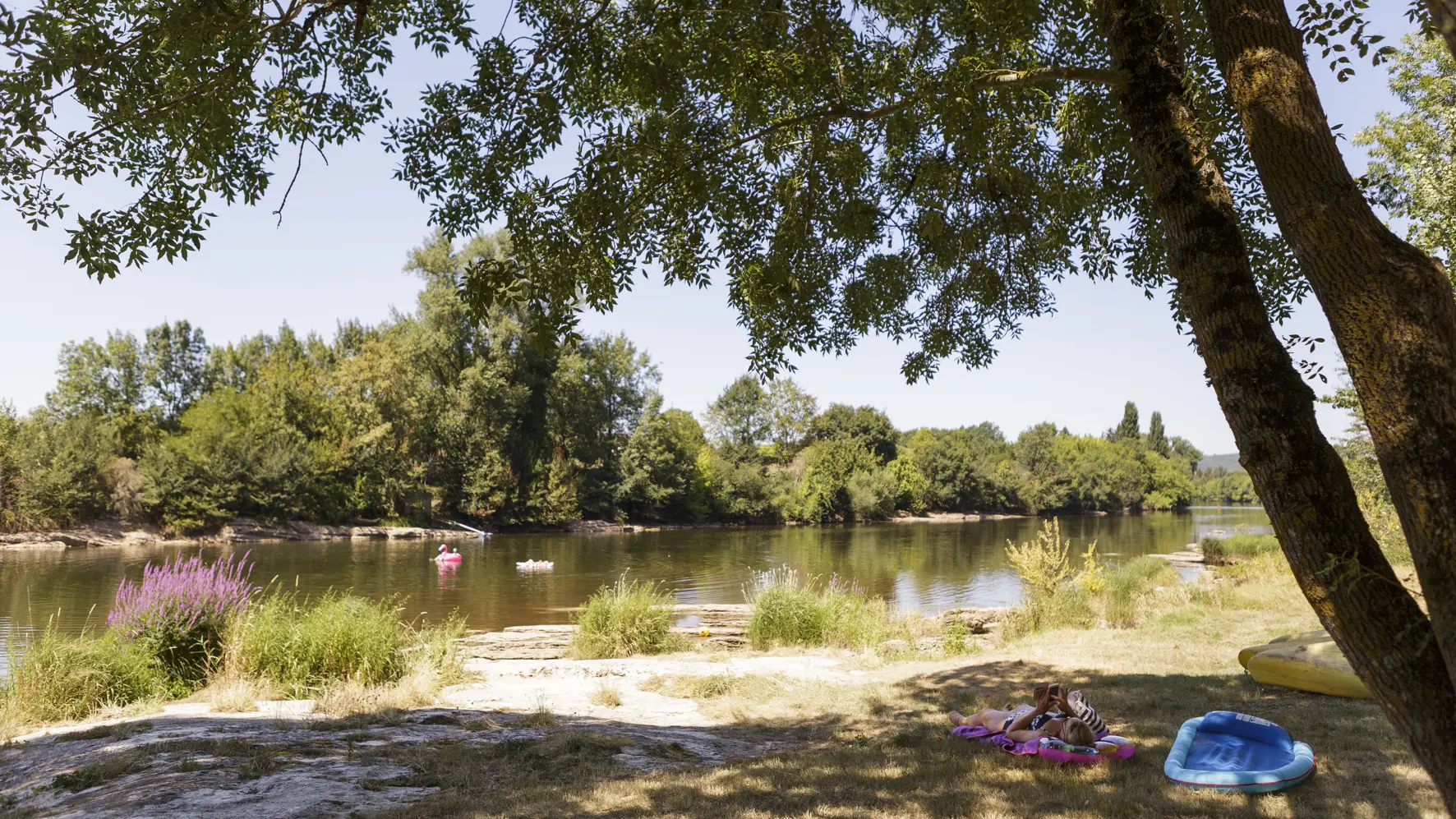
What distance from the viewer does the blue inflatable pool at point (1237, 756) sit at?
4227 millimetres

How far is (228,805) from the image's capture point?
4.08m

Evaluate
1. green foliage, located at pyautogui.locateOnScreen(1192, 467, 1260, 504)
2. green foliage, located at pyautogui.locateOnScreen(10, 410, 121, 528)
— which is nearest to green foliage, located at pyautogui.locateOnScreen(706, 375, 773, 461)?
green foliage, located at pyautogui.locateOnScreen(10, 410, 121, 528)

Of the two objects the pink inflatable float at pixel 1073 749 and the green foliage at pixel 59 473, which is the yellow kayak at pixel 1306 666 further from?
the green foliage at pixel 59 473

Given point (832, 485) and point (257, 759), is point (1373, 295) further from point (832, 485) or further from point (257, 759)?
point (832, 485)

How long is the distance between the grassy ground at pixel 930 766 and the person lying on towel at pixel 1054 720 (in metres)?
0.22

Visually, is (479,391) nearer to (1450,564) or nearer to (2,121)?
(2,121)

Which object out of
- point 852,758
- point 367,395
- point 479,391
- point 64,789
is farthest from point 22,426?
point 852,758

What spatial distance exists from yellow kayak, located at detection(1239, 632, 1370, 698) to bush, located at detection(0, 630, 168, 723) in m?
9.20

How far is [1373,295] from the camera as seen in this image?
207 cm

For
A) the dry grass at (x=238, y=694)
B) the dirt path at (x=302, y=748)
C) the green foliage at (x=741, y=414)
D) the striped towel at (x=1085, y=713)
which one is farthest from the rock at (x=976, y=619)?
the green foliage at (x=741, y=414)

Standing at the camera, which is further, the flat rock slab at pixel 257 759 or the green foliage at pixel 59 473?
the green foliage at pixel 59 473

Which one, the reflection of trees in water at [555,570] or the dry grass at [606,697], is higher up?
the dry grass at [606,697]

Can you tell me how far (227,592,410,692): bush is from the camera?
7.68 m

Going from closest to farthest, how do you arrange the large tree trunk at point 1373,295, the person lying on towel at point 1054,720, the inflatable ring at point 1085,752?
the large tree trunk at point 1373,295 < the inflatable ring at point 1085,752 < the person lying on towel at point 1054,720
